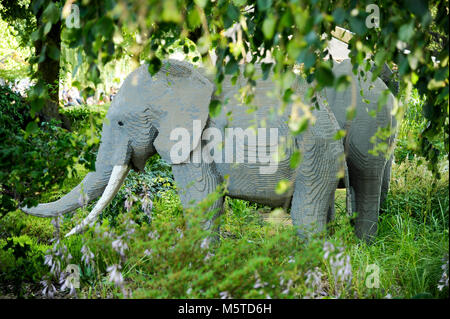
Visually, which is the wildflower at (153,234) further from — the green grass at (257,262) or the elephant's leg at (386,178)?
the elephant's leg at (386,178)

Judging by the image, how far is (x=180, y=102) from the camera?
12.4 ft

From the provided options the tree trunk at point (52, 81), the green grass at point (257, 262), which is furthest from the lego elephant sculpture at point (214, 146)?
the tree trunk at point (52, 81)

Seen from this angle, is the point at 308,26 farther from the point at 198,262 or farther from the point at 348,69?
the point at 348,69

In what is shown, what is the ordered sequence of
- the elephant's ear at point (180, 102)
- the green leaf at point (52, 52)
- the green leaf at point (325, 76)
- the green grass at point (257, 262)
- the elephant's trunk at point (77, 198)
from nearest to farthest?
1. the green leaf at point (325, 76)
2. the green leaf at point (52, 52)
3. the green grass at point (257, 262)
4. the elephant's ear at point (180, 102)
5. the elephant's trunk at point (77, 198)

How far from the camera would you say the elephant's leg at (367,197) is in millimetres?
4102

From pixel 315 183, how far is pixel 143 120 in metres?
1.32

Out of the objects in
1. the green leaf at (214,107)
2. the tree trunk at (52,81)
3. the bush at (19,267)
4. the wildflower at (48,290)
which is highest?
the tree trunk at (52,81)

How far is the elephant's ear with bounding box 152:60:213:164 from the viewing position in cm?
373

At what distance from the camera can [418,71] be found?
8.74 feet

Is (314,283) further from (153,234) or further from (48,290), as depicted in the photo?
(48,290)

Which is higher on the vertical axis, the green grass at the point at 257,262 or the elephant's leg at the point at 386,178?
the elephant's leg at the point at 386,178

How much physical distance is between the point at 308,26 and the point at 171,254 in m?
1.73

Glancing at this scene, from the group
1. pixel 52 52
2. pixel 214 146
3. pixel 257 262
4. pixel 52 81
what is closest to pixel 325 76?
pixel 52 52
